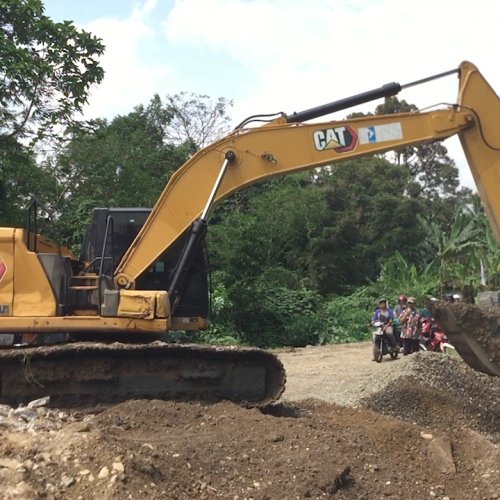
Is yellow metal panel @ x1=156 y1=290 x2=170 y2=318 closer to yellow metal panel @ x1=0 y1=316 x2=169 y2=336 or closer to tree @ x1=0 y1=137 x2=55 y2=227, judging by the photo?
yellow metal panel @ x1=0 y1=316 x2=169 y2=336

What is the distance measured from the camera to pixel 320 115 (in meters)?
7.95

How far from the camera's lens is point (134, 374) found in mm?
6965

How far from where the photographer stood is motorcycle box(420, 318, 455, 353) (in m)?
14.4

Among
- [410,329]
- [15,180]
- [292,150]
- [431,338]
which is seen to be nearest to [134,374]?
[292,150]

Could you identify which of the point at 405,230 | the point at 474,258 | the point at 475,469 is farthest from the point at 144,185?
the point at 475,469

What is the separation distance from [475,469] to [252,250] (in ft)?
55.8

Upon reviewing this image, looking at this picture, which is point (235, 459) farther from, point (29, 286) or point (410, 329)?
point (410, 329)

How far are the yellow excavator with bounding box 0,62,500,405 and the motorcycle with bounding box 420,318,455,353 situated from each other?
7194mm

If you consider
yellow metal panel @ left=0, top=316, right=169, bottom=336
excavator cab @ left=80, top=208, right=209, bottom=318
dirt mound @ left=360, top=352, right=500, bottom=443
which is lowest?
dirt mound @ left=360, top=352, right=500, bottom=443

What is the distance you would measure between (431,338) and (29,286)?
9.69 meters

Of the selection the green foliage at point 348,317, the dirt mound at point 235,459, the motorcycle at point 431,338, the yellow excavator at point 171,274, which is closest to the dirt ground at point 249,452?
the dirt mound at point 235,459

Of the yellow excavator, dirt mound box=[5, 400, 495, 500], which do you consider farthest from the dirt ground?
the yellow excavator

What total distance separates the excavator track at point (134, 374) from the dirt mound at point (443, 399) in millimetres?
1807

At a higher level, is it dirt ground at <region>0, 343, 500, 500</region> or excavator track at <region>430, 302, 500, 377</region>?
excavator track at <region>430, 302, 500, 377</region>
